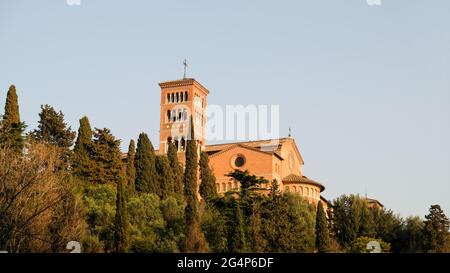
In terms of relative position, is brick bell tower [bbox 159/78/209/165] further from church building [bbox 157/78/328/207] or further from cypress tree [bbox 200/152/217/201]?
cypress tree [bbox 200/152/217/201]

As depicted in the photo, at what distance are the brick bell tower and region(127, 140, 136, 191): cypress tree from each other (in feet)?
60.4

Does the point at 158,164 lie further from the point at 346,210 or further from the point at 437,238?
the point at 437,238

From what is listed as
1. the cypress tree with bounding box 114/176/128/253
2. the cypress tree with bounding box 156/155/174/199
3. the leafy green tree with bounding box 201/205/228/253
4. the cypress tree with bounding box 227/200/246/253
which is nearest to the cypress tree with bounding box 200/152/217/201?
the cypress tree with bounding box 156/155/174/199

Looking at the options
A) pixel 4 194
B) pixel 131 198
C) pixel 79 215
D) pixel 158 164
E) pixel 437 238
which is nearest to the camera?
pixel 4 194

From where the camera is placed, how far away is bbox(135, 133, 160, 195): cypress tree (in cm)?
4672

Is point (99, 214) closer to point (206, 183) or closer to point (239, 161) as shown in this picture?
point (206, 183)

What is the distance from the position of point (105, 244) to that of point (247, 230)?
26.8 feet

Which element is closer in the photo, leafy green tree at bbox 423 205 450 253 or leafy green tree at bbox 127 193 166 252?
leafy green tree at bbox 127 193 166 252

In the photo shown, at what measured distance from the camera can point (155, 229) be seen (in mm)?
38344

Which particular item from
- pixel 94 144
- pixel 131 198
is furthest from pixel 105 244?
pixel 94 144

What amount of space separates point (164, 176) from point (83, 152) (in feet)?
21.6

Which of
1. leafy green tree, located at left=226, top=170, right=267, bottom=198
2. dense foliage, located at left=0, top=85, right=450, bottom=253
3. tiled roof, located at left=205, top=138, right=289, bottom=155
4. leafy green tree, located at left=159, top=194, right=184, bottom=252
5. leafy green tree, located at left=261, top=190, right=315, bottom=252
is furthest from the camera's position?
tiled roof, located at left=205, top=138, right=289, bottom=155

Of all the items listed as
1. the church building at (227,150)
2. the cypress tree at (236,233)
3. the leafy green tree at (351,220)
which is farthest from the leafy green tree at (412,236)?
the cypress tree at (236,233)

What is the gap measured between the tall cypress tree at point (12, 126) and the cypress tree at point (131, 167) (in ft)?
28.6
